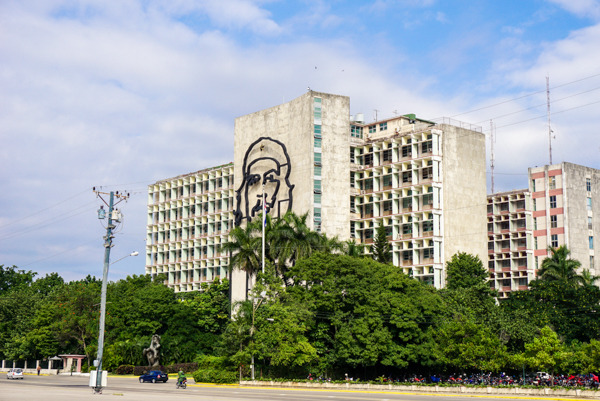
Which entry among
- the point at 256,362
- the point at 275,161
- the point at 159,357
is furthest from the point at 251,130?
the point at 256,362

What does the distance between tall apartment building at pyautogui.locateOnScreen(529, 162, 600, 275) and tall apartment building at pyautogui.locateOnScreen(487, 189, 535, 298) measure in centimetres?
181

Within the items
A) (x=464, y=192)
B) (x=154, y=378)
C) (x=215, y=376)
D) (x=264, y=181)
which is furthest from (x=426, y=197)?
(x=154, y=378)

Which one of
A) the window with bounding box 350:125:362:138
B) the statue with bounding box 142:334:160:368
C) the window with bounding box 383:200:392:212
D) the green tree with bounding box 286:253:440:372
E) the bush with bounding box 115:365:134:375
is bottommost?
the bush with bounding box 115:365:134:375

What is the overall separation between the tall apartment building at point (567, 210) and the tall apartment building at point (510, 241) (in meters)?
1.81

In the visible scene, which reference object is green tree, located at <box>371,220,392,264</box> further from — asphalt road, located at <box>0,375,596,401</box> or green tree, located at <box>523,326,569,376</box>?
green tree, located at <box>523,326,569,376</box>

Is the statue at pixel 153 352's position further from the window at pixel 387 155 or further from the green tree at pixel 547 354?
the green tree at pixel 547 354

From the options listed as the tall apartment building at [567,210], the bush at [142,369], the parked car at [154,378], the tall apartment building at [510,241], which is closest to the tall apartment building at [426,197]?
the tall apartment building at [510,241]

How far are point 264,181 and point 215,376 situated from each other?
134 ft

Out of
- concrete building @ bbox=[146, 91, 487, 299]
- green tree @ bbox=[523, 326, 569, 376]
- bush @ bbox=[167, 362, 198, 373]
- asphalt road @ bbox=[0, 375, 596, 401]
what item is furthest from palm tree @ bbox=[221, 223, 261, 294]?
green tree @ bbox=[523, 326, 569, 376]

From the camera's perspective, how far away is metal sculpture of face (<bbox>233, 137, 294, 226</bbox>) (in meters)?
102

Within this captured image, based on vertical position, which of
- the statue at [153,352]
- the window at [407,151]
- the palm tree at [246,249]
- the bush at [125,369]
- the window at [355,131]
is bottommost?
the bush at [125,369]

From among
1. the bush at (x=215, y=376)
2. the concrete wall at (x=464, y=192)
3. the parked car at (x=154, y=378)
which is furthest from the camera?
the concrete wall at (x=464, y=192)

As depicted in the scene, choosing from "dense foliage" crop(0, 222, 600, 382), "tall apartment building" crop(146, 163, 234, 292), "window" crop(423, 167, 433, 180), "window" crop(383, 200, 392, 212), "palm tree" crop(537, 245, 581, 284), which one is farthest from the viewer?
"tall apartment building" crop(146, 163, 234, 292)

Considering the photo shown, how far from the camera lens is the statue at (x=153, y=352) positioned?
91.8 meters
